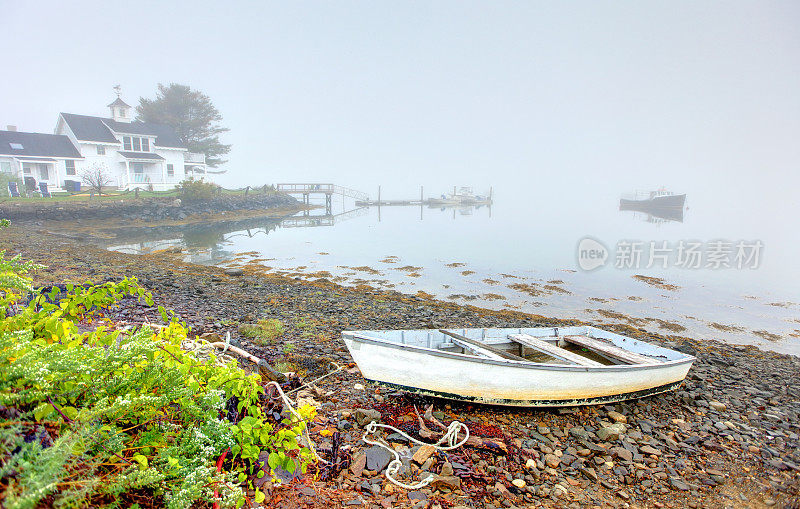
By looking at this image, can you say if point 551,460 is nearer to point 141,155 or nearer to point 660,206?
point 141,155

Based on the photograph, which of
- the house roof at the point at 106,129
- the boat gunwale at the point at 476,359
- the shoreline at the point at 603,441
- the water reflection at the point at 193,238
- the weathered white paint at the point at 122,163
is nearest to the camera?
the shoreline at the point at 603,441

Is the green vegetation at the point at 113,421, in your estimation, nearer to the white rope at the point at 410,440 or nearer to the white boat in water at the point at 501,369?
the white rope at the point at 410,440

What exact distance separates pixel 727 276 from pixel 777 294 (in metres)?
3.76

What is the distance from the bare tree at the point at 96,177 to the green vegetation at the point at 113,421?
4454cm

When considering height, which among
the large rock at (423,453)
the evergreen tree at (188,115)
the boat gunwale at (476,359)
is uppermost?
the evergreen tree at (188,115)

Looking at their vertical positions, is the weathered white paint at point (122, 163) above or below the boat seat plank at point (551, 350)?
above

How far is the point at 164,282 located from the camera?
1470cm

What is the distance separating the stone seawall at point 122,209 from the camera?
96.7 feet

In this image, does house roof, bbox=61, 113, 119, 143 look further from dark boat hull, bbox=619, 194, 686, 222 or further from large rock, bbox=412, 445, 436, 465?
dark boat hull, bbox=619, 194, 686, 222

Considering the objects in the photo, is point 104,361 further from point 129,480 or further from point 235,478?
point 235,478

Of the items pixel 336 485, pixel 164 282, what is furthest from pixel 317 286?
pixel 336 485

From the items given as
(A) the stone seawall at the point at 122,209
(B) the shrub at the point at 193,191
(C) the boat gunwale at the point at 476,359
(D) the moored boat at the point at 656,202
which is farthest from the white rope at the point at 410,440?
(D) the moored boat at the point at 656,202

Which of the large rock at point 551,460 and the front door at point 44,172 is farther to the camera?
the front door at point 44,172

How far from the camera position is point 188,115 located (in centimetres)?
6506
